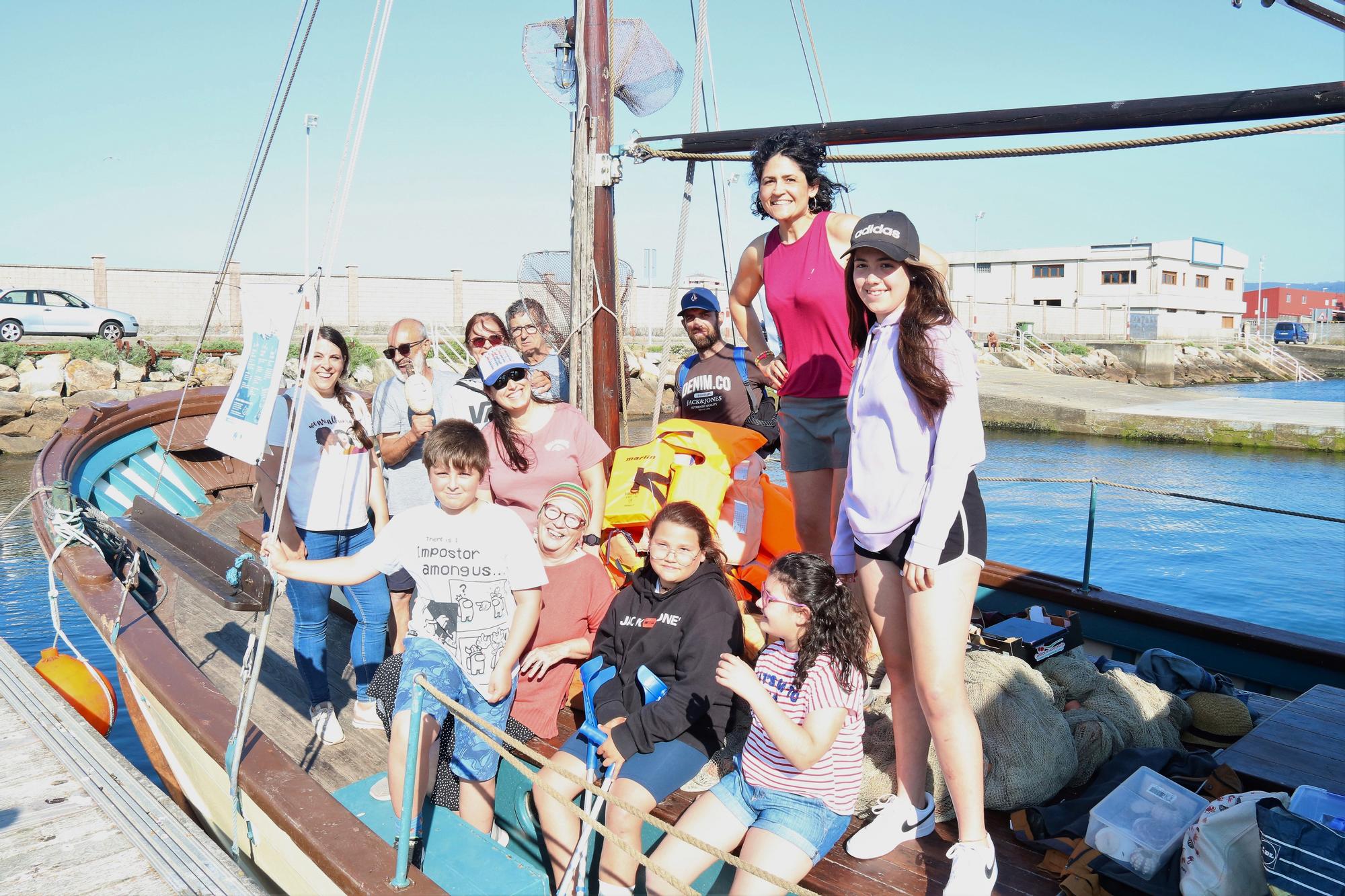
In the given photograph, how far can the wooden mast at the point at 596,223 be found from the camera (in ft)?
15.2

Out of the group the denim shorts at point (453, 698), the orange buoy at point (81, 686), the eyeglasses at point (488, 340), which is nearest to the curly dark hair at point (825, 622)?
the denim shorts at point (453, 698)

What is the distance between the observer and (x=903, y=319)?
2.36 metres

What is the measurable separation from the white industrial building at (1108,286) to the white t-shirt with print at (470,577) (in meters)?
45.4

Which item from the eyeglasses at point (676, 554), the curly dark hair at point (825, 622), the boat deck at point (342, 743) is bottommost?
the boat deck at point (342, 743)

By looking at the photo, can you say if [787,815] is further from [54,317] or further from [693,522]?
[54,317]

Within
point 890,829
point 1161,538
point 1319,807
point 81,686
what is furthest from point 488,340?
point 1161,538

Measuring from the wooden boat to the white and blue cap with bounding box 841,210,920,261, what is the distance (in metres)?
1.70

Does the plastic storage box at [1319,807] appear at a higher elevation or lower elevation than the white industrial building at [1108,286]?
lower

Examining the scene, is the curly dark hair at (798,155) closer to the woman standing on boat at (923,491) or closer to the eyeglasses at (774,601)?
the woman standing on boat at (923,491)

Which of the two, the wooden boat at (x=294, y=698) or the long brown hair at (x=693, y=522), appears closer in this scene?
the wooden boat at (x=294, y=698)

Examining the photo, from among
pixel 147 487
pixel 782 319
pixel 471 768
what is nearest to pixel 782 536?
pixel 782 319

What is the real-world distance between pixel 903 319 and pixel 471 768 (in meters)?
1.88

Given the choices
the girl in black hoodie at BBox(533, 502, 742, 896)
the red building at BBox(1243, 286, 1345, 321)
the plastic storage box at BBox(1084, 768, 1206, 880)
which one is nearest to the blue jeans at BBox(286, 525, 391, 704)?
the girl in black hoodie at BBox(533, 502, 742, 896)

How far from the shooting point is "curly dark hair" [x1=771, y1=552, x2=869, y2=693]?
8.38 feet
